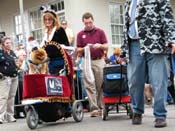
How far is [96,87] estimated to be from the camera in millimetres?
9609

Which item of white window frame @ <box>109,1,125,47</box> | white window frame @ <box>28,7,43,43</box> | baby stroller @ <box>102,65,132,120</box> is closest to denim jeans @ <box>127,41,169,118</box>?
baby stroller @ <box>102,65,132,120</box>

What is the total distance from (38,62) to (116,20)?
11.0 m

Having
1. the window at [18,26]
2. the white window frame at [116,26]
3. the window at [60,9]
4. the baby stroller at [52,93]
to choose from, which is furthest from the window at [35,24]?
the baby stroller at [52,93]

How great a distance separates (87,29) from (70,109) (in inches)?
76.7

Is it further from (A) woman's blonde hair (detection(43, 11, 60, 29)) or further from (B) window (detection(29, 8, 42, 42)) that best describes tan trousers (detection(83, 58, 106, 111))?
(B) window (detection(29, 8, 42, 42))

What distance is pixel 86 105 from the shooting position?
35.2 ft

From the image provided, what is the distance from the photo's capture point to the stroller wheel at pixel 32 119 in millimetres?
7497

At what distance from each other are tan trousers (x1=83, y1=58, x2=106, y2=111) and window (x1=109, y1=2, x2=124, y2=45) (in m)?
8.92

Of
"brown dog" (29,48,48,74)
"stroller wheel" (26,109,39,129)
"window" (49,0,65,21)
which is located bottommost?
"stroller wheel" (26,109,39,129)

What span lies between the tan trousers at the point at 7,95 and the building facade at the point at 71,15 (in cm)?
535

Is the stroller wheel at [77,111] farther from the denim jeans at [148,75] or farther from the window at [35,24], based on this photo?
the window at [35,24]

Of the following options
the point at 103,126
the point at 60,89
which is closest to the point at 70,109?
the point at 60,89

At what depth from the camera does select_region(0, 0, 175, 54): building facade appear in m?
17.2

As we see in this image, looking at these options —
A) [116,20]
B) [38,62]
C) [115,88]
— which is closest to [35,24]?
[116,20]
